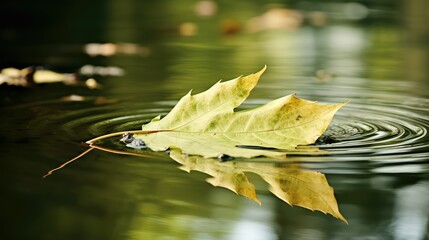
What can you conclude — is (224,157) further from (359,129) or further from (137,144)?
(359,129)

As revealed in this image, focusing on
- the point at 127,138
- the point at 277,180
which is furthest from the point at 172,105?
the point at 277,180

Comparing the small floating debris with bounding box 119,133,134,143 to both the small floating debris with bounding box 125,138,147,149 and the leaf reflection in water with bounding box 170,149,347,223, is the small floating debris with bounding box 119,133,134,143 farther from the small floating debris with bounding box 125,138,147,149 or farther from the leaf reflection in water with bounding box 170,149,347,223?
the leaf reflection in water with bounding box 170,149,347,223

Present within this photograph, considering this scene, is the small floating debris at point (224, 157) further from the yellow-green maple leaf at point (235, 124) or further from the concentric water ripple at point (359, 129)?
the concentric water ripple at point (359, 129)

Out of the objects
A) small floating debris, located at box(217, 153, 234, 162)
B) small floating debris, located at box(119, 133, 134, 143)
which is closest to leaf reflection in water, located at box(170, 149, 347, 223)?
small floating debris, located at box(217, 153, 234, 162)

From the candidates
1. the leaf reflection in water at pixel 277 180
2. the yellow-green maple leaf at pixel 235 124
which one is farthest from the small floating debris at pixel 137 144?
the leaf reflection in water at pixel 277 180

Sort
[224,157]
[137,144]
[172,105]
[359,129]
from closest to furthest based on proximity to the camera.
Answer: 1. [224,157]
2. [137,144]
3. [359,129]
4. [172,105]

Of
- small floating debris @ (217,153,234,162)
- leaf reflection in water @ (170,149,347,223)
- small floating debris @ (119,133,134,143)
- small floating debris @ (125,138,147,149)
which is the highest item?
small floating debris @ (119,133,134,143)
